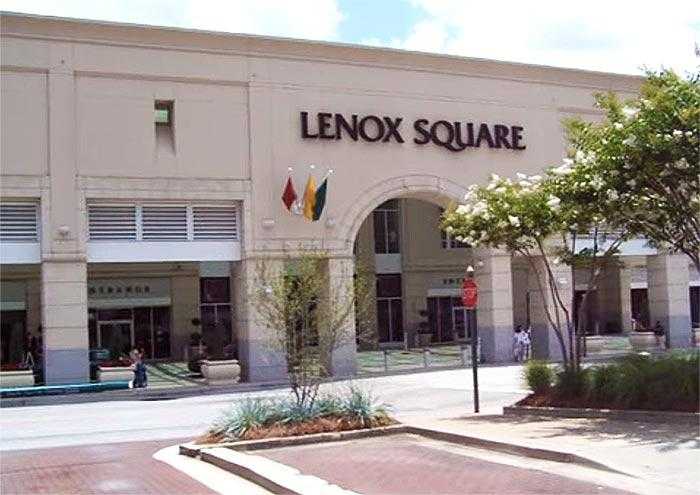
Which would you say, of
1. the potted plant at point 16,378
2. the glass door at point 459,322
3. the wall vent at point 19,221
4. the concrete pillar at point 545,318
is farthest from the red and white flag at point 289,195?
the glass door at point 459,322

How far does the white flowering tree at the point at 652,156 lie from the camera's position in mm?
14336

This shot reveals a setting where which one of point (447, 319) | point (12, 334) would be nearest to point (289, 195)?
point (12, 334)

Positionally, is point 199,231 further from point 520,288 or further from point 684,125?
point 520,288

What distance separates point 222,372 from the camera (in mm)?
30875

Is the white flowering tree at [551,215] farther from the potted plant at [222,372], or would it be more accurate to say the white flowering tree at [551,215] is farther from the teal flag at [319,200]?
the potted plant at [222,372]

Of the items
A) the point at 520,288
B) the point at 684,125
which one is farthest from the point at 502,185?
the point at 520,288

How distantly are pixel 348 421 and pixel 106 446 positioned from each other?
4.36 metres

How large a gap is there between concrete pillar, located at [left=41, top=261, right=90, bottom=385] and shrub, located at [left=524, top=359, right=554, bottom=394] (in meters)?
16.5

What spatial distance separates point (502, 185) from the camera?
18938 mm

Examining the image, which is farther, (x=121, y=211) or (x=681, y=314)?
(x=681, y=314)

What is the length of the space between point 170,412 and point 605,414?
11751 mm

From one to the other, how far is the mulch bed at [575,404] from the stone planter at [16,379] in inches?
707

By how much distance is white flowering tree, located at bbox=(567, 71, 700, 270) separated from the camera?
47.0ft

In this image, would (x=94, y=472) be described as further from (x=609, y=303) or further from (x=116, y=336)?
(x=609, y=303)
